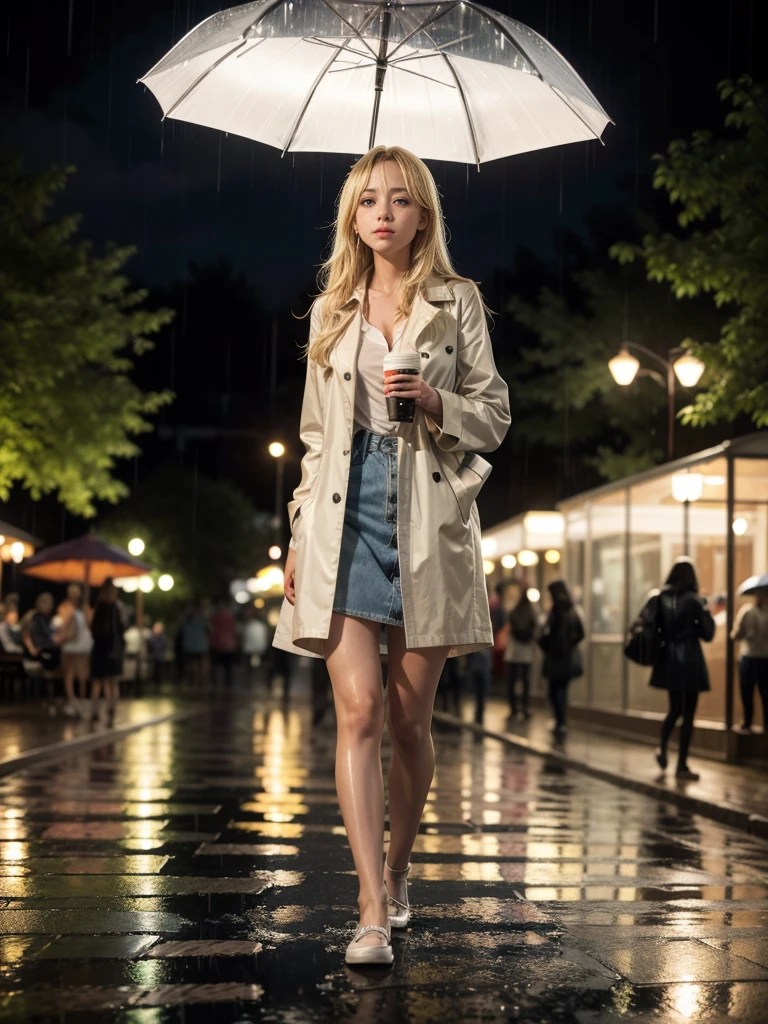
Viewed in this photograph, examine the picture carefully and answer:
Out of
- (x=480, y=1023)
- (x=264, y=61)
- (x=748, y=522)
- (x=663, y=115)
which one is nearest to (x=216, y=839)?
(x=264, y=61)

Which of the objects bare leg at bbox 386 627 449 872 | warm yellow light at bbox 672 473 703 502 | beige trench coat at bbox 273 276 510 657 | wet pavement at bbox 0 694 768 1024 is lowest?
wet pavement at bbox 0 694 768 1024

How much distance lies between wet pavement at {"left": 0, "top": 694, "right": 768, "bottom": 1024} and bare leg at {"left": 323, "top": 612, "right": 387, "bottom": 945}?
0.34 m

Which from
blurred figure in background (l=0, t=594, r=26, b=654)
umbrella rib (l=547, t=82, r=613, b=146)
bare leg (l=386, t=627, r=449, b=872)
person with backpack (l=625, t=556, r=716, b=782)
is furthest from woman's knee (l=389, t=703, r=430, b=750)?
blurred figure in background (l=0, t=594, r=26, b=654)

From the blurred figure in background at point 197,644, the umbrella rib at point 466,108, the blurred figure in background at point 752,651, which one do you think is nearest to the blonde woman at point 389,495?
the umbrella rib at point 466,108

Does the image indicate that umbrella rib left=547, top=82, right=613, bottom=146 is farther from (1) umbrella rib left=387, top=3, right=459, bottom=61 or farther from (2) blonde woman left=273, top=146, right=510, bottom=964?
(2) blonde woman left=273, top=146, right=510, bottom=964

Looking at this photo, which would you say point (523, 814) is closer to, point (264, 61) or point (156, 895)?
point (156, 895)

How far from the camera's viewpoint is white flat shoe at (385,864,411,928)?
514 cm

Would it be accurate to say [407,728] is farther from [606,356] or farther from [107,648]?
[606,356]

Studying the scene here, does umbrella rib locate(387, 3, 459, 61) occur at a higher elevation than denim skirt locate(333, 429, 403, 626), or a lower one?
higher

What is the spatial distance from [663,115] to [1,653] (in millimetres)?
14539

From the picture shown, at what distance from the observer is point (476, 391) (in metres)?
Result: 5.18

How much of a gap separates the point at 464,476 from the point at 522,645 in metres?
19.5

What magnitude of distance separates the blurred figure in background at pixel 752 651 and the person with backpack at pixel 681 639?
2.40 m

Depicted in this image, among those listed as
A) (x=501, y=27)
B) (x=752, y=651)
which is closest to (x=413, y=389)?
(x=501, y=27)
